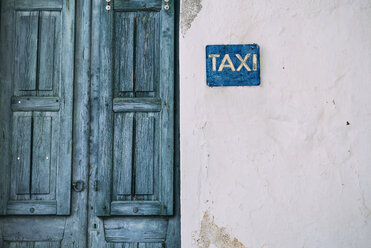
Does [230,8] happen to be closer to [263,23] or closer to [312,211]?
[263,23]

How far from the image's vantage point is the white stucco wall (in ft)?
6.39

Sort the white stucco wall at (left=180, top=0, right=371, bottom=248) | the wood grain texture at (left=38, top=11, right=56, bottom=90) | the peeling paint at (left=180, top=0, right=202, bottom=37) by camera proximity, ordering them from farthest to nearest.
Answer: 1. the wood grain texture at (left=38, top=11, right=56, bottom=90)
2. the peeling paint at (left=180, top=0, right=202, bottom=37)
3. the white stucco wall at (left=180, top=0, right=371, bottom=248)

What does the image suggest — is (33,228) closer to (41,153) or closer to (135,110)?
(41,153)

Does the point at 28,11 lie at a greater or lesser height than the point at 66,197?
greater

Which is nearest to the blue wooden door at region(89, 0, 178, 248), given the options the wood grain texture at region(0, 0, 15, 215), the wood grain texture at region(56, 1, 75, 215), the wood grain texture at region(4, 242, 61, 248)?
the wood grain texture at region(56, 1, 75, 215)

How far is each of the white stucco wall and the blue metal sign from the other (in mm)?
43

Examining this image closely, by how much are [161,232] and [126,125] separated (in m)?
Answer: 0.79

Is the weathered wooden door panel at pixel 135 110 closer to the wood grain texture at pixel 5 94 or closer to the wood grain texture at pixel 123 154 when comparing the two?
the wood grain texture at pixel 123 154

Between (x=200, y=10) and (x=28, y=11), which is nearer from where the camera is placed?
(x=200, y=10)

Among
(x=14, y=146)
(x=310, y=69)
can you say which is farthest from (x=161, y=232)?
(x=310, y=69)

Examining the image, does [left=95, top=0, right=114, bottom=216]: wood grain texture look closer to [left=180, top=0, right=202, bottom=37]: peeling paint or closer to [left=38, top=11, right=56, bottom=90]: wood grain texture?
[left=38, top=11, right=56, bottom=90]: wood grain texture

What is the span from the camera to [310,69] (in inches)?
79.7

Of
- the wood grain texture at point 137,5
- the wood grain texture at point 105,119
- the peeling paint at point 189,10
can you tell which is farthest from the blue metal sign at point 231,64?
the wood grain texture at point 105,119

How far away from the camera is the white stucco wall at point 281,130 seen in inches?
76.7
